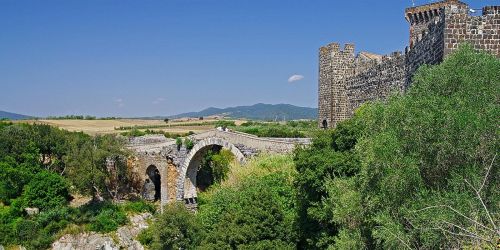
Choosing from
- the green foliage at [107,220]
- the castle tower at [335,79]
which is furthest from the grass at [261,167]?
the green foliage at [107,220]

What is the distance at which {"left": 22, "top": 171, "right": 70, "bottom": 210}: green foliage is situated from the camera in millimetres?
34531

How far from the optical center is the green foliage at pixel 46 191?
3453 centimetres

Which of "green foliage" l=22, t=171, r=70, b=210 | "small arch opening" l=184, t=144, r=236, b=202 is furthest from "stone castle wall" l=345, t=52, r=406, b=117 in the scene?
"green foliage" l=22, t=171, r=70, b=210

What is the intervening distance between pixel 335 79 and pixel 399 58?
8325mm

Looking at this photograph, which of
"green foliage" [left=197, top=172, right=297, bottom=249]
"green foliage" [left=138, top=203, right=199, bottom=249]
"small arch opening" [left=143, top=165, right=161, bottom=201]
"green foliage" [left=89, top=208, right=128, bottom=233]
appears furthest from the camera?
"small arch opening" [left=143, top=165, right=161, bottom=201]

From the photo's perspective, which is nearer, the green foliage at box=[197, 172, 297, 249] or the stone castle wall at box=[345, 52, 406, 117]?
the green foliage at box=[197, 172, 297, 249]

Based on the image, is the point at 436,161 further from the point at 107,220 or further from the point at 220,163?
the point at 220,163

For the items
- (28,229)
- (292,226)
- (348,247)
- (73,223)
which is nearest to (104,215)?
(73,223)

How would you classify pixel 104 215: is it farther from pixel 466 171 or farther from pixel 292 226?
pixel 466 171

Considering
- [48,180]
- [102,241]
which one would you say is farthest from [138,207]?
[48,180]

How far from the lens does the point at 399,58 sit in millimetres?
21594

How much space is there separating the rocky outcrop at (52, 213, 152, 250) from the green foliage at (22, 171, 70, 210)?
4115 millimetres

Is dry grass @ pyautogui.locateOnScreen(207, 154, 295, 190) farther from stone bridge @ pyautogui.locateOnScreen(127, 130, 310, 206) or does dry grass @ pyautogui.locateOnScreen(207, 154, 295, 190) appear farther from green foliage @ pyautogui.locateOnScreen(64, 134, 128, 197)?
green foliage @ pyautogui.locateOnScreen(64, 134, 128, 197)

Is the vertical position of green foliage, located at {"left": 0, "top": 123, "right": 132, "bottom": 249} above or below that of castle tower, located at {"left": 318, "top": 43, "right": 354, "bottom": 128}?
below
